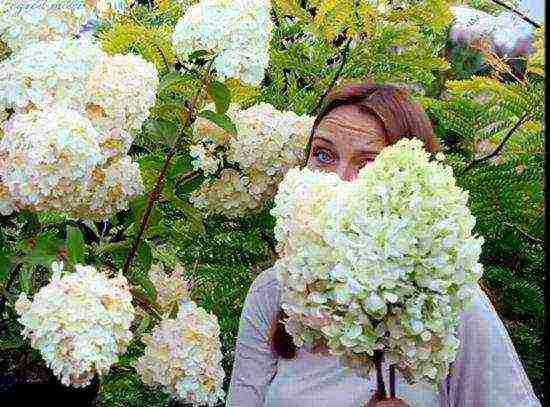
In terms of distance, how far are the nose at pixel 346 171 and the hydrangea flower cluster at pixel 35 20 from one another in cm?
37

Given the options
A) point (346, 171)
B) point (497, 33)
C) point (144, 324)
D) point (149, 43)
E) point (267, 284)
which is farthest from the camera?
point (497, 33)

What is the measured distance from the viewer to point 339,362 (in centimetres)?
114

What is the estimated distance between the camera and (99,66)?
1.02 metres

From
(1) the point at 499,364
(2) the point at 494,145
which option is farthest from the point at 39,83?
(2) the point at 494,145

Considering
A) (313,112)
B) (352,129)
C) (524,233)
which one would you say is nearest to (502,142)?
(524,233)

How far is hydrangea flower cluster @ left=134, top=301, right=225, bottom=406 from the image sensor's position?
40.2 inches

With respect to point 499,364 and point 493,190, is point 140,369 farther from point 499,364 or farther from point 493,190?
point 493,190

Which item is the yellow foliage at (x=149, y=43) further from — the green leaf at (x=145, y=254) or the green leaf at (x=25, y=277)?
the green leaf at (x=25, y=277)

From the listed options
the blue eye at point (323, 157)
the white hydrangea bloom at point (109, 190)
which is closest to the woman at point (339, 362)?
the blue eye at point (323, 157)

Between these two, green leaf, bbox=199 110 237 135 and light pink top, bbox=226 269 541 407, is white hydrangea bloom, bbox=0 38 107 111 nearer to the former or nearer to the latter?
green leaf, bbox=199 110 237 135

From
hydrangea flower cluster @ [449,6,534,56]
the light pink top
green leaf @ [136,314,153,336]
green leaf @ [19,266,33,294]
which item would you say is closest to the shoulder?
the light pink top

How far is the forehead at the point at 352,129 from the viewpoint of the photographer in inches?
47.5

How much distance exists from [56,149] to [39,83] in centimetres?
10

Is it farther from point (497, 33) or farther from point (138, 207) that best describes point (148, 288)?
point (497, 33)
